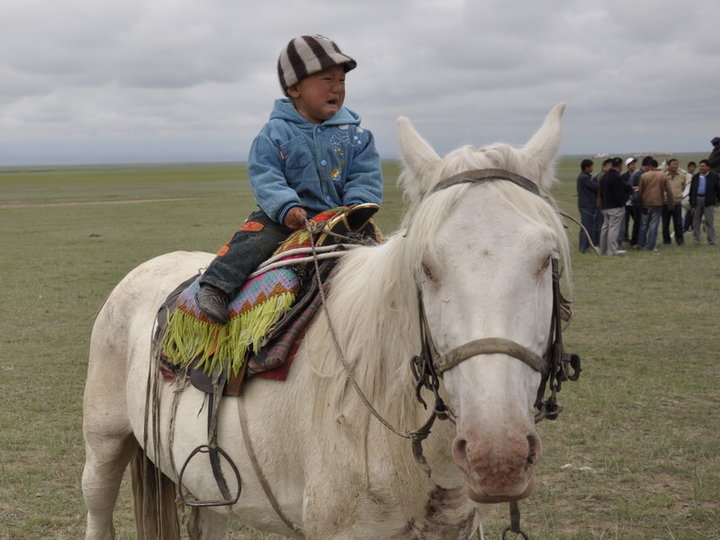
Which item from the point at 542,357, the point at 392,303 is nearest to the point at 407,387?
the point at 392,303

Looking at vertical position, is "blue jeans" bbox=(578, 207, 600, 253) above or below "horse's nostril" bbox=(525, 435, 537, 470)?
below

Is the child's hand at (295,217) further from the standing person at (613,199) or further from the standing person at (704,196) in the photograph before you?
the standing person at (704,196)

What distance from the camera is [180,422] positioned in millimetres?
3299

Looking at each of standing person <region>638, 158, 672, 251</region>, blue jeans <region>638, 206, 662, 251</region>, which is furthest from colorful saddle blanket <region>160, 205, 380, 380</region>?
blue jeans <region>638, 206, 662, 251</region>

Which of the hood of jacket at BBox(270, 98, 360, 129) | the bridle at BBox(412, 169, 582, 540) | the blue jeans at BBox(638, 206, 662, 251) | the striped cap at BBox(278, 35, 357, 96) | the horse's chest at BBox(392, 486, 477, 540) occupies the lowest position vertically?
the blue jeans at BBox(638, 206, 662, 251)

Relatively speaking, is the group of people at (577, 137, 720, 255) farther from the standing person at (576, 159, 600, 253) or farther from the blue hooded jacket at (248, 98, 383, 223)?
the blue hooded jacket at (248, 98, 383, 223)

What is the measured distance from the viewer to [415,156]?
2.31 m

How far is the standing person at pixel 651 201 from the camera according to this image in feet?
56.1

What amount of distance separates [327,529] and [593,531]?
2665 millimetres

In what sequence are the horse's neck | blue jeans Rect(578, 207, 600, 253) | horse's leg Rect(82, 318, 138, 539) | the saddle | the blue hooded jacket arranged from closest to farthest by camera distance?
the horse's neck < the saddle < the blue hooded jacket < horse's leg Rect(82, 318, 138, 539) < blue jeans Rect(578, 207, 600, 253)

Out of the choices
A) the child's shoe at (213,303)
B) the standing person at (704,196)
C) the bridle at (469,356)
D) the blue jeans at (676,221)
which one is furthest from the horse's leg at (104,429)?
the blue jeans at (676,221)

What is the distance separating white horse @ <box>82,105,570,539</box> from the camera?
6.26ft

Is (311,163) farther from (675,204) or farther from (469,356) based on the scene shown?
(675,204)

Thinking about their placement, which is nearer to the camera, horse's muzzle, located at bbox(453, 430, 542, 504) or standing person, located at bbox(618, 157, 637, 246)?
horse's muzzle, located at bbox(453, 430, 542, 504)
